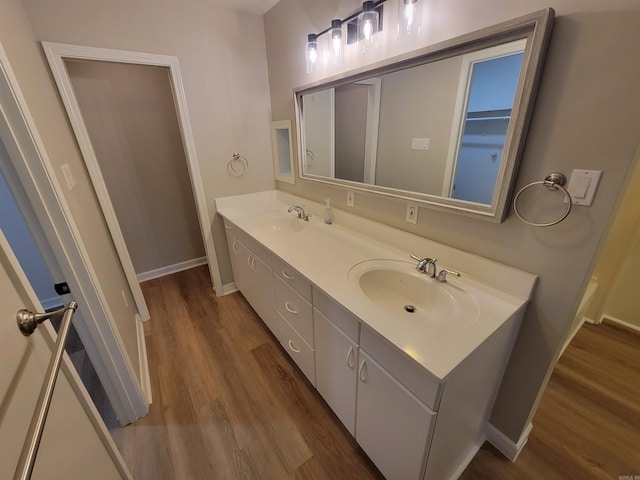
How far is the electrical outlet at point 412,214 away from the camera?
1353 mm

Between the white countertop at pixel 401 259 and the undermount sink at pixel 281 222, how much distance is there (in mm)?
32

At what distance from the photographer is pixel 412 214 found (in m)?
1.37

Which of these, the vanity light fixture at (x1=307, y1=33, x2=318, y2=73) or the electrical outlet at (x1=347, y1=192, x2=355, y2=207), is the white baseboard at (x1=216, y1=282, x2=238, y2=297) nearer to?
the electrical outlet at (x1=347, y1=192, x2=355, y2=207)

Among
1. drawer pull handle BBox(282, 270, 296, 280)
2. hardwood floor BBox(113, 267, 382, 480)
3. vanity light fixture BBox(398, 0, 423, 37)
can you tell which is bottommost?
hardwood floor BBox(113, 267, 382, 480)

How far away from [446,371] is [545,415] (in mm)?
1248

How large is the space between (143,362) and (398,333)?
180 centimetres

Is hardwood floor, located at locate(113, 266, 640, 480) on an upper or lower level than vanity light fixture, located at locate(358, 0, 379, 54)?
lower

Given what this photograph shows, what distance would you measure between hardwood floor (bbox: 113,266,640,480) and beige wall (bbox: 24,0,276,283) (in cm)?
105

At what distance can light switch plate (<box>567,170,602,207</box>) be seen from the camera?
81 centimetres

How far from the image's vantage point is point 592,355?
5.83ft

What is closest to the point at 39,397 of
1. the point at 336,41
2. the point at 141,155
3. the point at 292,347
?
the point at 292,347

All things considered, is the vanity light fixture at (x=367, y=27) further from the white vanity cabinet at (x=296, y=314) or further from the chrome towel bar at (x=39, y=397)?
the chrome towel bar at (x=39, y=397)

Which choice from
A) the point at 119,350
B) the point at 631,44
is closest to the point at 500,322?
the point at 631,44

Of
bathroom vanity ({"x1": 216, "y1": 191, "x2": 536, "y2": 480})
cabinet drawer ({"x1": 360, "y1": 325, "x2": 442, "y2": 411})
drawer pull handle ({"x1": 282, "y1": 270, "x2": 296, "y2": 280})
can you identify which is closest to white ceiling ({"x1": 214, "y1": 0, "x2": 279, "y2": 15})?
bathroom vanity ({"x1": 216, "y1": 191, "x2": 536, "y2": 480})
